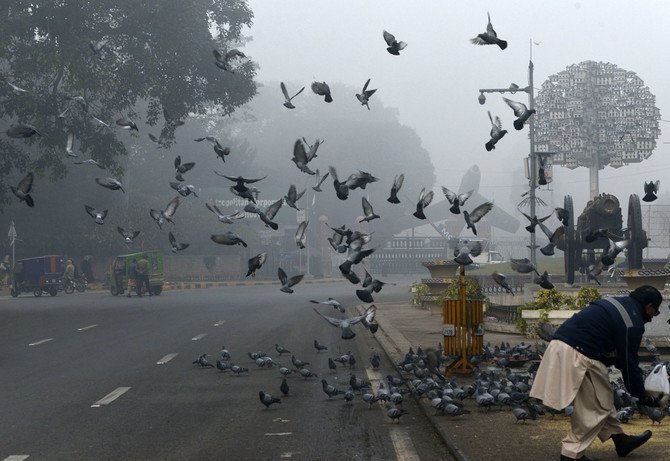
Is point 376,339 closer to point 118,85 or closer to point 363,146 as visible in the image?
point 118,85

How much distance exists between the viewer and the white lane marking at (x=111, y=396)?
41.5 ft

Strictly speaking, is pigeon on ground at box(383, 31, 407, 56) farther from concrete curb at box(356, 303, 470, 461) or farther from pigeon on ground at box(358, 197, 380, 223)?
concrete curb at box(356, 303, 470, 461)

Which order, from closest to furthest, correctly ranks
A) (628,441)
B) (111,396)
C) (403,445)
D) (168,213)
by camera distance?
(628,441), (403,445), (111,396), (168,213)

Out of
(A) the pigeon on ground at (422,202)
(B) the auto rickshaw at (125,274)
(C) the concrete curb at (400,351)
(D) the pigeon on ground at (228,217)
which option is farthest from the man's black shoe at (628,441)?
(B) the auto rickshaw at (125,274)

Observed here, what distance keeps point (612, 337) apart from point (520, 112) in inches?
290

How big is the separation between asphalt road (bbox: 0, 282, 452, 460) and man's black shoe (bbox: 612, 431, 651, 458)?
4.81ft

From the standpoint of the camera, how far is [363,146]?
4345 inches

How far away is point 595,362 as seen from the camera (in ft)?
27.0

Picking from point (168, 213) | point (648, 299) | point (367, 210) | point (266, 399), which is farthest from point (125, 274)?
point (648, 299)

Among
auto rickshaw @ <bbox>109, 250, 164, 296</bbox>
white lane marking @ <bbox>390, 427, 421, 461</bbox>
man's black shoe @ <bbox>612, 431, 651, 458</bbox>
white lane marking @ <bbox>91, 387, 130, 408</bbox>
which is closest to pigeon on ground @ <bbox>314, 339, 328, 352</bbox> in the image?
white lane marking @ <bbox>91, 387, 130, 408</bbox>

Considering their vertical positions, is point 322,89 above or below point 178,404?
above

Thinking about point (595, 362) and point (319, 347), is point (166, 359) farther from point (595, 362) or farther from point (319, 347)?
point (595, 362)

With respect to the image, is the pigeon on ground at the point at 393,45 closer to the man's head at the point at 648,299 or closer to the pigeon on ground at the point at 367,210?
the pigeon on ground at the point at 367,210

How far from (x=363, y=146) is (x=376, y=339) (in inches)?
3498
